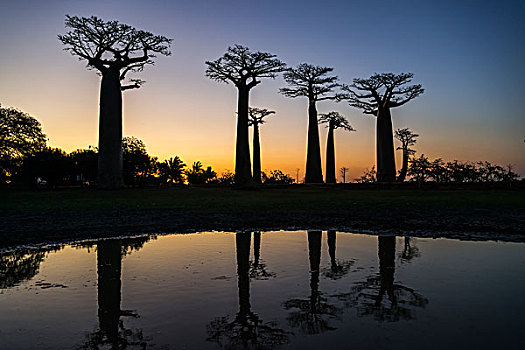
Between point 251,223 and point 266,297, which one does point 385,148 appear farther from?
point 266,297

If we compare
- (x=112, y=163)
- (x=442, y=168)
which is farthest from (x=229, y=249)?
(x=442, y=168)

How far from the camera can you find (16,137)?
105 ft

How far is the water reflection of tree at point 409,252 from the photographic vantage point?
6.43 meters

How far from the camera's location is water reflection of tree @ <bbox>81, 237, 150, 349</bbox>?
10.6 ft

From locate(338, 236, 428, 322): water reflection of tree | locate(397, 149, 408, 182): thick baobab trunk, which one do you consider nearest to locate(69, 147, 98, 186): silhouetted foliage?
locate(397, 149, 408, 182): thick baobab trunk

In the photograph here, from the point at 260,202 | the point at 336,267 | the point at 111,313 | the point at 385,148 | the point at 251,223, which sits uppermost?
the point at 385,148

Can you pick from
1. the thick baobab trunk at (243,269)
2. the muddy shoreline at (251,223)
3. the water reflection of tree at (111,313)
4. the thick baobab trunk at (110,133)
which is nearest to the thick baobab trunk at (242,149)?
the thick baobab trunk at (110,133)

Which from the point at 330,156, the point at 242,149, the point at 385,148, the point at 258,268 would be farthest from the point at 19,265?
the point at 330,156

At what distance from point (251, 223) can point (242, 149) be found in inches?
776

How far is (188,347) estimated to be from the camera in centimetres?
305

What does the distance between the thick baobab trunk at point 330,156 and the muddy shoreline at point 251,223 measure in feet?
96.2

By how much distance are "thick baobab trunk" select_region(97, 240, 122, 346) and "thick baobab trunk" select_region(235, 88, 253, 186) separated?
21978 mm

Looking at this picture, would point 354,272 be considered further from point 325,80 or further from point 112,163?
point 325,80

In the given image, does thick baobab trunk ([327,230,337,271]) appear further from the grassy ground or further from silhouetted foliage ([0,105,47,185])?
silhouetted foliage ([0,105,47,185])
